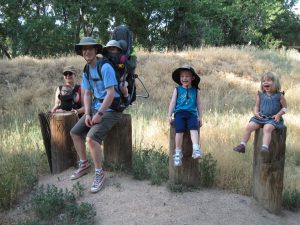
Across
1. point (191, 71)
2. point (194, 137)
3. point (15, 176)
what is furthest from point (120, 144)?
point (15, 176)

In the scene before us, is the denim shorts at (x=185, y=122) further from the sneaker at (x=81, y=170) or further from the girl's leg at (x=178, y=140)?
the sneaker at (x=81, y=170)

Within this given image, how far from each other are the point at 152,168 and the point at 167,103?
6711 millimetres

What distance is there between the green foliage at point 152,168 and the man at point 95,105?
0.51 m

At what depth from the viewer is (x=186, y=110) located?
181 inches

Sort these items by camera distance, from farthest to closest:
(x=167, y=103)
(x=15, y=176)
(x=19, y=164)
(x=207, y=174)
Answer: (x=167, y=103)
(x=19, y=164)
(x=15, y=176)
(x=207, y=174)

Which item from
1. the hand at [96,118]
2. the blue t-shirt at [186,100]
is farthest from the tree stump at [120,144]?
the blue t-shirt at [186,100]

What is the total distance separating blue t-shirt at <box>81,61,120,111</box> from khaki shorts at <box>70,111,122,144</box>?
0.20m

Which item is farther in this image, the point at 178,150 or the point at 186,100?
the point at 186,100

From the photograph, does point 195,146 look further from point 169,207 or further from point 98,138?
point 98,138

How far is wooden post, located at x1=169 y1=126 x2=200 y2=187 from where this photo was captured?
4.62 m

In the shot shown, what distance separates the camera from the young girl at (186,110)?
4.49 metres

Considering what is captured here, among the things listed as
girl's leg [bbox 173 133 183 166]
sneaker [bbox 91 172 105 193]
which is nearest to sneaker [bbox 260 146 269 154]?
girl's leg [bbox 173 133 183 166]

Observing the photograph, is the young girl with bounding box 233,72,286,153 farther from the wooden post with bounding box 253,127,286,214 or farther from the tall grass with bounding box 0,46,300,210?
the tall grass with bounding box 0,46,300,210

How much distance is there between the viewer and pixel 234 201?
4641 millimetres
